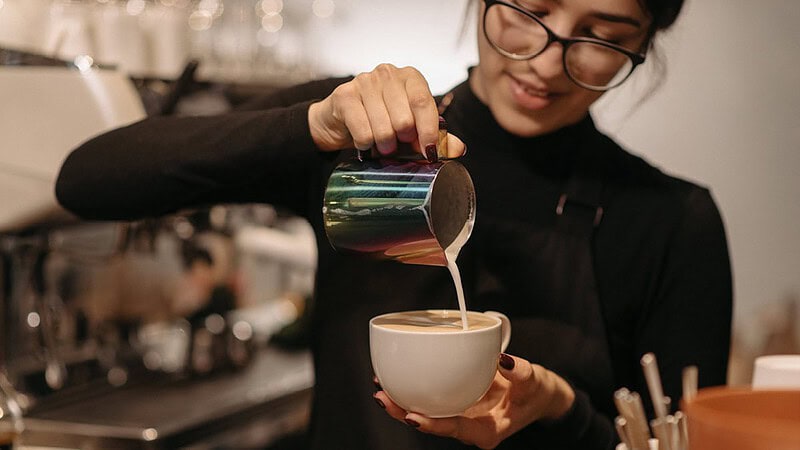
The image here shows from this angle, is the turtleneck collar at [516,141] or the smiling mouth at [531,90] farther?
the turtleneck collar at [516,141]

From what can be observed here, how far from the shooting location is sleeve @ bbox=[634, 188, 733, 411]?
1323 mm

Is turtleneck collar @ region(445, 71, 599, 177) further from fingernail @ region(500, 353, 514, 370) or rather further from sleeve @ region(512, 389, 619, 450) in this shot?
fingernail @ region(500, 353, 514, 370)

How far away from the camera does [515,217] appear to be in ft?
4.32

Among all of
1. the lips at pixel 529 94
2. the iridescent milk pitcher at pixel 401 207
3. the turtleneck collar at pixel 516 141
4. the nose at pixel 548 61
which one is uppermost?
the nose at pixel 548 61

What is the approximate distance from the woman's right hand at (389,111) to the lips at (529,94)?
251 mm

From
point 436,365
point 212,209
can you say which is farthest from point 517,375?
point 212,209

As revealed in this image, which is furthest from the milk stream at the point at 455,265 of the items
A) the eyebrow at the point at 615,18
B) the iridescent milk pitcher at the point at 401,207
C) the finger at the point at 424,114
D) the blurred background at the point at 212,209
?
the blurred background at the point at 212,209

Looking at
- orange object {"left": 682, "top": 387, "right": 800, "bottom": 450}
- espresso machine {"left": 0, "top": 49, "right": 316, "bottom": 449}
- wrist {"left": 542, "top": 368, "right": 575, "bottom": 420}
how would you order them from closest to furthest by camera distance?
orange object {"left": 682, "top": 387, "right": 800, "bottom": 450} → wrist {"left": 542, "top": 368, "right": 575, "bottom": 420} → espresso machine {"left": 0, "top": 49, "right": 316, "bottom": 449}

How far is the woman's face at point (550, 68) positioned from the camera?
120 cm

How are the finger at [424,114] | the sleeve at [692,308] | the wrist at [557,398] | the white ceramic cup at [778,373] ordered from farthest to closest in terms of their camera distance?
the sleeve at [692,308] → the wrist at [557,398] → the finger at [424,114] → the white ceramic cup at [778,373]

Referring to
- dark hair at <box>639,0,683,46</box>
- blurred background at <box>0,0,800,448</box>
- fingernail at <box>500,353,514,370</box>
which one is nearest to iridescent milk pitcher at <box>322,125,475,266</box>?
fingernail at <box>500,353,514,370</box>

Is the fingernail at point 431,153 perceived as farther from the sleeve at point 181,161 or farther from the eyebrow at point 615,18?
the eyebrow at point 615,18

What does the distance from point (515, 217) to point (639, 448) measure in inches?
18.2

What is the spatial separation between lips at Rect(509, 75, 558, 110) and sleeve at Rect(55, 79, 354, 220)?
0.22 m
